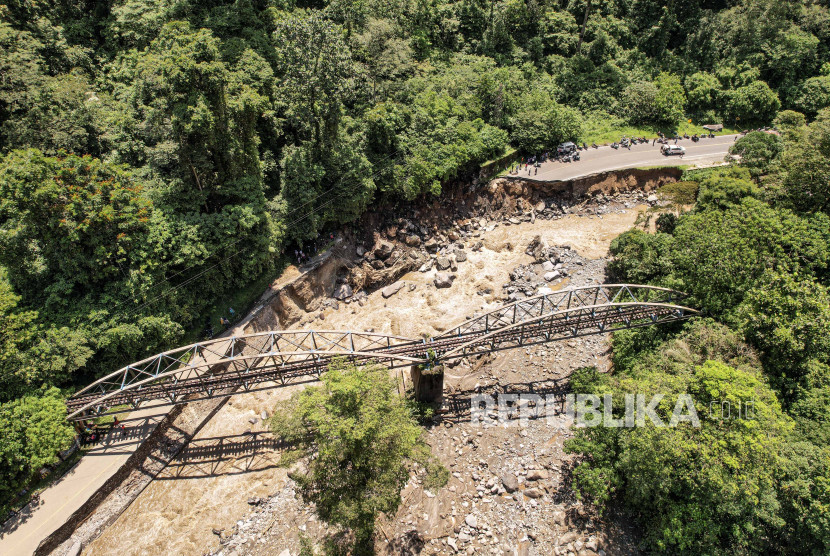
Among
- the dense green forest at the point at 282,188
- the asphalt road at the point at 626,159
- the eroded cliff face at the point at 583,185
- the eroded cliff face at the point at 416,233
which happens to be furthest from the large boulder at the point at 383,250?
the asphalt road at the point at 626,159

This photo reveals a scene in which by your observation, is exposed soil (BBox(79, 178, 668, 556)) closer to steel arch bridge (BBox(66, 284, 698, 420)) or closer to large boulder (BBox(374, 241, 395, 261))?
large boulder (BBox(374, 241, 395, 261))

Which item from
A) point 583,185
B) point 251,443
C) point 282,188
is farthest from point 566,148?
point 251,443

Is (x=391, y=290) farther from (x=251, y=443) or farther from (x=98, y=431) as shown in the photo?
(x=98, y=431)

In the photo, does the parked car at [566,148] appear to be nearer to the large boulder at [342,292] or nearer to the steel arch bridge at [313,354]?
the steel arch bridge at [313,354]

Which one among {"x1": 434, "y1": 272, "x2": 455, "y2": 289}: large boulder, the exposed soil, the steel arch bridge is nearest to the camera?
the exposed soil

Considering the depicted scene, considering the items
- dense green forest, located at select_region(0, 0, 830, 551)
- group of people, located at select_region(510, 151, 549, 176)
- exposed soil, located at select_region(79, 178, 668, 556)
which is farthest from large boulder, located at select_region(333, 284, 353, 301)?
group of people, located at select_region(510, 151, 549, 176)
